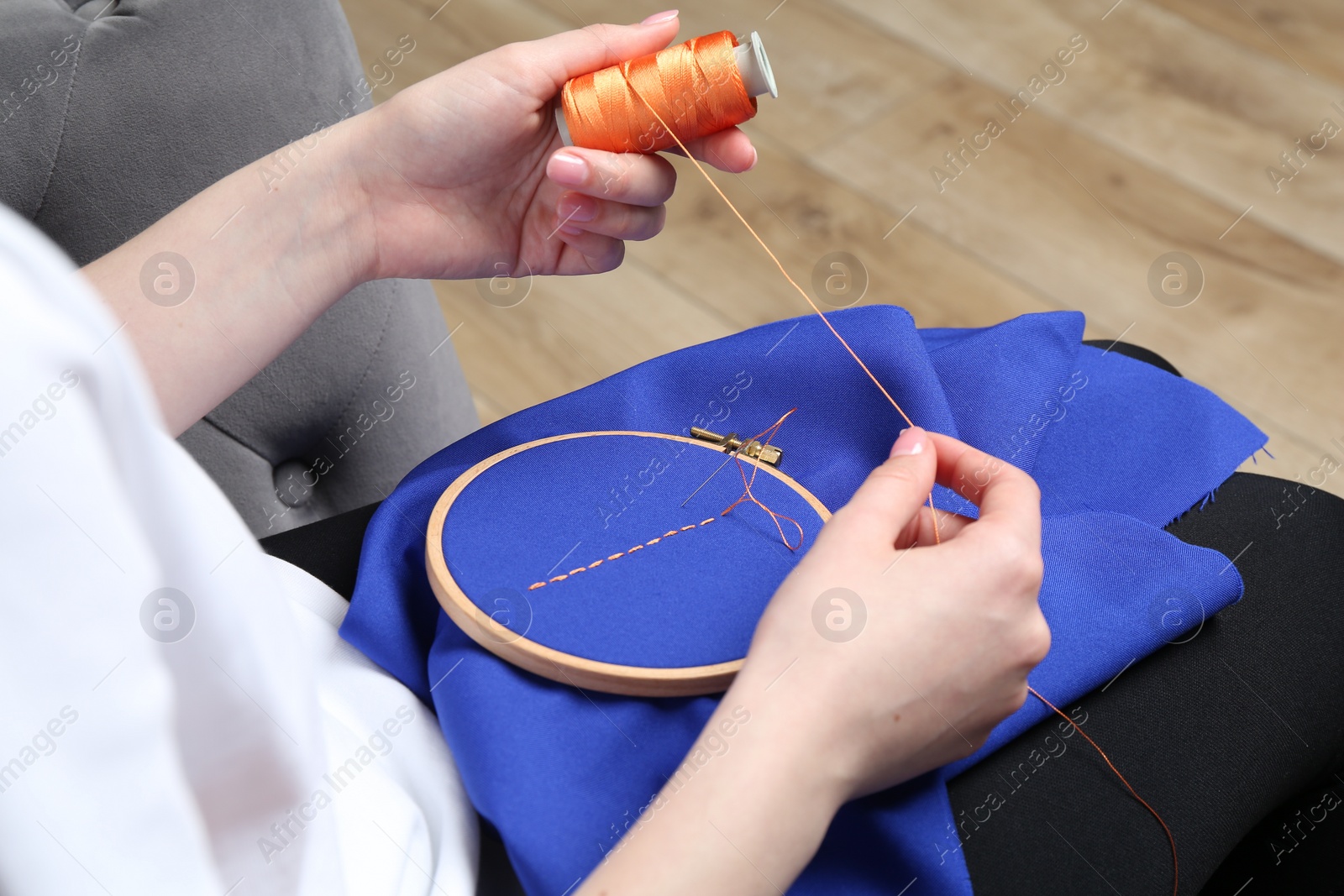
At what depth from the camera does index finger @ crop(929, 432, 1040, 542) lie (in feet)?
2.05

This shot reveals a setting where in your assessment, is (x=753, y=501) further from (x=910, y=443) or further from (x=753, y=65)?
(x=753, y=65)

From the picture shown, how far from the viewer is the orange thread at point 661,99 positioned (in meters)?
0.80

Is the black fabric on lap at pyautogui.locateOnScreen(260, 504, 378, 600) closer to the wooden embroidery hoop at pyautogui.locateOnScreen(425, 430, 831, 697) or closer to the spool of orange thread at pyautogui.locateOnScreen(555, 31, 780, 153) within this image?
the wooden embroidery hoop at pyautogui.locateOnScreen(425, 430, 831, 697)

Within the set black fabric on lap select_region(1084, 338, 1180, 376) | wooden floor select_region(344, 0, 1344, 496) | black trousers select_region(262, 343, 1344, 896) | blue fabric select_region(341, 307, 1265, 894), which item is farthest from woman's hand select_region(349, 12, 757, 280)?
wooden floor select_region(344, 0, 1344, 496)

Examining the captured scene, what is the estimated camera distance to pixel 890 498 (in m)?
0.61

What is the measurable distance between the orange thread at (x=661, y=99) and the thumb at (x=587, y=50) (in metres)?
0.02

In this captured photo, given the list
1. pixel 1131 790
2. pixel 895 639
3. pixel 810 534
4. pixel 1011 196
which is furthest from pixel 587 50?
pixel 1011 196

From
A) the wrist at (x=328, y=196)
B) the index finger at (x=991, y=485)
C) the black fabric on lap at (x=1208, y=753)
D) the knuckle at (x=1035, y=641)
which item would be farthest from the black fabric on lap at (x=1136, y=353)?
the wrist at (x=328, y=196)

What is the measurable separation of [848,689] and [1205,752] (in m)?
0.32

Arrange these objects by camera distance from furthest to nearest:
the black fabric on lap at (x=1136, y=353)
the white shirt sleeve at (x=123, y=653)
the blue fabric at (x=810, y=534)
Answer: the black fabric on lap at (x=1136, y=353) → the blue fabric at (x=810, y=534) → the white shirt sleeve at (x=123, y=653)

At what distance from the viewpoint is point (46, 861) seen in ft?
1.45

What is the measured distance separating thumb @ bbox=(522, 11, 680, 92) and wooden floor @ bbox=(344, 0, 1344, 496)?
0.93 m

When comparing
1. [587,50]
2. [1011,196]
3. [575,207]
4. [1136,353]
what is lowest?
[1011,196]

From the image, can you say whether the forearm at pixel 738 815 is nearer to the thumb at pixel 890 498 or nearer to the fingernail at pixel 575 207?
the thumb at pixel 890 498
